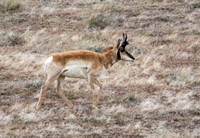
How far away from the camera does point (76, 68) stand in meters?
10.5

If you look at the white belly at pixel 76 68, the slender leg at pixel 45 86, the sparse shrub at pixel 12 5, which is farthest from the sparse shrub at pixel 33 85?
the sparse shrub at pixel 12 5

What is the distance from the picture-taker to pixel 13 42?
1817cm

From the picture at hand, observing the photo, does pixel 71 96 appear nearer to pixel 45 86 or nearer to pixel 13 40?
pixel 45 86

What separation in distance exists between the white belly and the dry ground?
897mm

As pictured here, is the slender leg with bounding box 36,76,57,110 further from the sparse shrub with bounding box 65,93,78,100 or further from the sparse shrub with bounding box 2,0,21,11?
the sparse shrub with bounding box 2,0,21,11

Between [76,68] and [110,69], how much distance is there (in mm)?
4403

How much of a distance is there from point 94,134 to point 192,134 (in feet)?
6.63

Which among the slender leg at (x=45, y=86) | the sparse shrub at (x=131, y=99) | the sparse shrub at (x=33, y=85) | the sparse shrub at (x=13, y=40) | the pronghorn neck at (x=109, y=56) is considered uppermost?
the pronghorn neck at (x=109, y=56)

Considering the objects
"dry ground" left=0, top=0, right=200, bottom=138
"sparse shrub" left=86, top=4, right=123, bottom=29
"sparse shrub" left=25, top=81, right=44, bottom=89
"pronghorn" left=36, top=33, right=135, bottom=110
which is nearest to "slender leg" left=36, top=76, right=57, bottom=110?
"pronghorn" left=36, top=33, right=135, bottom=110

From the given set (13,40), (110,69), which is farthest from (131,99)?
(13,40)

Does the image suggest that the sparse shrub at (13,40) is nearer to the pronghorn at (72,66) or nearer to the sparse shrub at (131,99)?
the pronghorn at (72,66)

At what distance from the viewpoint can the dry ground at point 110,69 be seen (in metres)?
9.84

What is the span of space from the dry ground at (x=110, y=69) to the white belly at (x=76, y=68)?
2.94ft

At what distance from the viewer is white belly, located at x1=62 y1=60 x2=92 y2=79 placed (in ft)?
34.2
